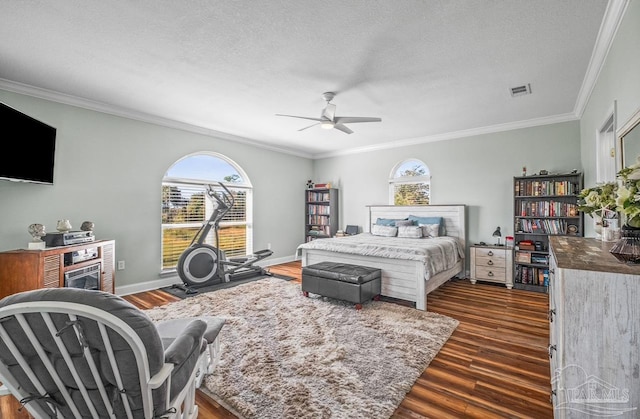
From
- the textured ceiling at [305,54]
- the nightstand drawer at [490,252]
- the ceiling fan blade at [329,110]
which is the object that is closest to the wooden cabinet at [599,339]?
the textured ceiling at [305,54]

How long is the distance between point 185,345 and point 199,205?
407 cm

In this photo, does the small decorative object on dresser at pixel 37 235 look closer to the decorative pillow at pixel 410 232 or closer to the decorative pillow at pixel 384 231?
the decorative pillow at pixel 384 231

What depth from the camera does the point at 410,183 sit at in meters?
5.82

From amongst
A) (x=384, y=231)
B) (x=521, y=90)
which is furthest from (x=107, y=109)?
(x=521, y=90)

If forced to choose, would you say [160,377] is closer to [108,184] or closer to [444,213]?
[108,184]

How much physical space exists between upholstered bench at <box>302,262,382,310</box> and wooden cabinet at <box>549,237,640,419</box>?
223 centimetres

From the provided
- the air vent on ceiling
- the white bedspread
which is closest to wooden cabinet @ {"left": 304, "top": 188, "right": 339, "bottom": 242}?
the white bedspread

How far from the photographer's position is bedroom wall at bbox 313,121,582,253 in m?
4.38

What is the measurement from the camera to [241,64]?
9.14ft

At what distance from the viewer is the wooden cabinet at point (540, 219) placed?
4.12 metres

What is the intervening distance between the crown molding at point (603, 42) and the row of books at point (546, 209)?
4.78 feet

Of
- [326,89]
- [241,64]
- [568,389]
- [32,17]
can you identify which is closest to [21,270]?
[32,17]

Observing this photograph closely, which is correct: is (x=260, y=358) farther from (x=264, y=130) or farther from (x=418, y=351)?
(x=264, y=130)

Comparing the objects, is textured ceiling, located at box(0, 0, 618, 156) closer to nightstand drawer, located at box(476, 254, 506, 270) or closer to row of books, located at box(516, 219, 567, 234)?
row of books, located at box(516, 219, 567, 234)
